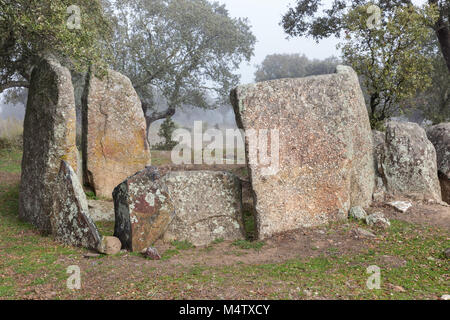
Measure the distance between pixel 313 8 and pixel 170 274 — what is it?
51.2 feet

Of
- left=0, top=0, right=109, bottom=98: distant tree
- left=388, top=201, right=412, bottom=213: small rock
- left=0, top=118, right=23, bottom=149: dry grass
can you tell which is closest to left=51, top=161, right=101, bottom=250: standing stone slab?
left=0, top=0, right=109, bottom=98: distant tree

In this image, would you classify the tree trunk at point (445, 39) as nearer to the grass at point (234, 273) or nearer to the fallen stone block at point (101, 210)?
the grass at point (234, 273)

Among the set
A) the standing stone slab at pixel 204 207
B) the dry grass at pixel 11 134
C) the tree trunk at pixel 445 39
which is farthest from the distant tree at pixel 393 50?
the dry grass at pixel 11 134

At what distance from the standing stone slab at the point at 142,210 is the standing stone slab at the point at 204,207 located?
0.63 m

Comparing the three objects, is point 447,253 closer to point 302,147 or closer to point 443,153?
point 302,147

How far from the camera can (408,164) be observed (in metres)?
10.9

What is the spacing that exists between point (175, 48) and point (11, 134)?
1100 cm

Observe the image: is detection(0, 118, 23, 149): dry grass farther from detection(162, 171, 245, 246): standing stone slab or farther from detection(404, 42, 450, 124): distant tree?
detection(404, 42, 450, 124): distant tree

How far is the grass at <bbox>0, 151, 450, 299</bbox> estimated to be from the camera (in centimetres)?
581

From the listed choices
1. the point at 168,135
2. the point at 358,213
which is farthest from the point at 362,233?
the point at 168,135

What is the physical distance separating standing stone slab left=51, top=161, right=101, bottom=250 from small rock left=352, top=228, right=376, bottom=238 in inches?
212

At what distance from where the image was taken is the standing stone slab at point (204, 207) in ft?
29.3

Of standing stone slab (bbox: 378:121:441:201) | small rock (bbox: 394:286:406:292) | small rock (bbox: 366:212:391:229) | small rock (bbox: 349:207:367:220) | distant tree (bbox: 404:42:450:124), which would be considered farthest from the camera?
distant tree (bbox: 404:42:450:124)
